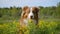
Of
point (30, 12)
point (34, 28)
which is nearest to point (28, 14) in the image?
point (30, 12)

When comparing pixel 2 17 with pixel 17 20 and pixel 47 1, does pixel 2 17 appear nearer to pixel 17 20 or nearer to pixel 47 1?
pixel 17 20

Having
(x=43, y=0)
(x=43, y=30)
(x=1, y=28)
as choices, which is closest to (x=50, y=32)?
(x=43, y=30)

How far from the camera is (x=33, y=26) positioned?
72.8 inches

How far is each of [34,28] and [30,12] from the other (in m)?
0.17

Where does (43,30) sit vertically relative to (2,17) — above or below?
below

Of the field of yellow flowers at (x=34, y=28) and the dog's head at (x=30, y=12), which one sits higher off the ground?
the dog's head at (x=30, y=12)

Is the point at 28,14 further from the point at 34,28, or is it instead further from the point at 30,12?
the point at 34,28

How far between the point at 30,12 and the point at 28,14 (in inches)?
1.1

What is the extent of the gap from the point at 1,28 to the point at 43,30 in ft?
1.43

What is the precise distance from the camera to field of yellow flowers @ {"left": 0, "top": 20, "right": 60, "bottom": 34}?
1.86m

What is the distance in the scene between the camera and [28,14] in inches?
73.7

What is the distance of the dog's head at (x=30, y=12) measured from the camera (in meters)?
1.87

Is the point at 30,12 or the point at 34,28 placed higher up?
the point at 30,12

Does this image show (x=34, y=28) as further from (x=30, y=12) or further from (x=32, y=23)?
(x=30, y=12)
